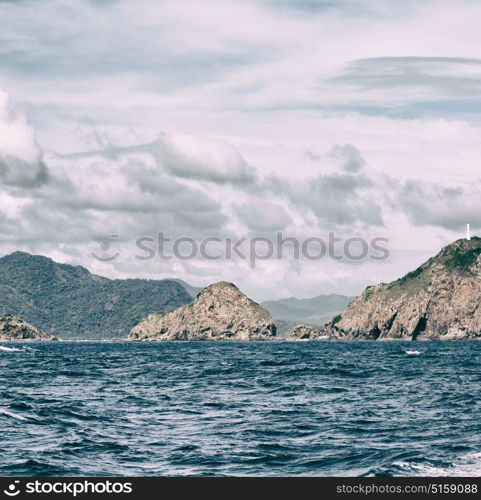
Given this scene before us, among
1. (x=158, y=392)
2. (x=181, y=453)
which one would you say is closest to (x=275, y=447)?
(x=181, y=453)

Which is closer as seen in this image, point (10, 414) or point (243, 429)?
point (243, 429)

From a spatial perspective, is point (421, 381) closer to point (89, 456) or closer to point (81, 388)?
point (81, 388)

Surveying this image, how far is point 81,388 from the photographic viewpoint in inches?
2904

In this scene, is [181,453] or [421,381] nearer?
[181,453]

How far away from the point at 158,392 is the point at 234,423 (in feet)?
75.7

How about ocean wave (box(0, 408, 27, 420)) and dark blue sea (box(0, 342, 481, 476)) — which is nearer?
dark blue sea (box(0, 342, 481, 476))

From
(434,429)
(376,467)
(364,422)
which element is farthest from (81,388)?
(376,467)

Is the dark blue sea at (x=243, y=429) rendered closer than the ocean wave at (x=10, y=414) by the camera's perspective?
Yes

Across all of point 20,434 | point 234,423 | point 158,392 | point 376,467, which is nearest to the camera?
point 376,467

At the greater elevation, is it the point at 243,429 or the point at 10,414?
the point at 10,414
